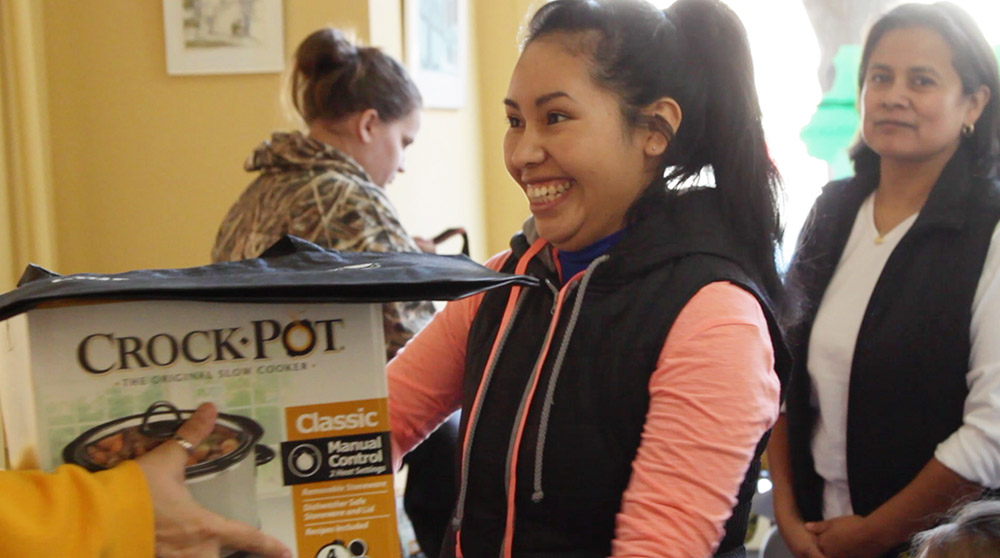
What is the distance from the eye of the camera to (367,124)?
2.15 m

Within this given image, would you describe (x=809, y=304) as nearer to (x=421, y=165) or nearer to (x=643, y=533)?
(x=643, y=533)

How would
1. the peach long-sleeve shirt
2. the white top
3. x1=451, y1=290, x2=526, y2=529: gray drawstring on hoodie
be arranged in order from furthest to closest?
the white top → x1=451, y1=290, x2=526, y2=529: gray drawstring on hoodie → the peach long-sleeve shirt

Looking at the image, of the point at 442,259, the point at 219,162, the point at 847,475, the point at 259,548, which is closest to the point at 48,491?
the point at 259,548

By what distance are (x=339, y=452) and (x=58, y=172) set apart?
2300mm

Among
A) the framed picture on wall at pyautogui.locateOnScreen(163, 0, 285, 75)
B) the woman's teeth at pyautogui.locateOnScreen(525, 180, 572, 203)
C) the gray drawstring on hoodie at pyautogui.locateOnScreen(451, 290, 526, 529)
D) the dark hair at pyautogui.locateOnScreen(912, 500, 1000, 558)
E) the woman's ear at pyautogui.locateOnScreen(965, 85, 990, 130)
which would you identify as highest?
the framed picture on wall at pyautogui.locateOnScreen(163, 0, 285, 75)

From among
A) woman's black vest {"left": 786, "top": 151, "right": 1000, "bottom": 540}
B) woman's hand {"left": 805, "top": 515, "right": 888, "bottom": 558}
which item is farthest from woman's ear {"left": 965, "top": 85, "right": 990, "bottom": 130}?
woman's hand {"left": 805, "top": 515, "right": 888, "bottom": 558}

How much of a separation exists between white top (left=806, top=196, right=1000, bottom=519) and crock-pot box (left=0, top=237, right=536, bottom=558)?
0.89 meters

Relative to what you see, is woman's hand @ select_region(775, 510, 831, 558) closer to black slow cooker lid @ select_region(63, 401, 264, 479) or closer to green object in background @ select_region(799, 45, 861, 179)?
black slow cooker lid @ select_region(63, 401, 264, 479)

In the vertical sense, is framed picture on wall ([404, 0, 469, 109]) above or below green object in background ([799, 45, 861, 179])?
above

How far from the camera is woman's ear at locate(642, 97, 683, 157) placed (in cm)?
101

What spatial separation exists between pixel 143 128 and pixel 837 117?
1.99 meters

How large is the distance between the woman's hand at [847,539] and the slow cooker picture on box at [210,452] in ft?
3.37

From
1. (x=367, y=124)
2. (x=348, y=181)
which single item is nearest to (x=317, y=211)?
(x=348, y=181)

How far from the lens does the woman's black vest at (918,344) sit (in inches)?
54.6
